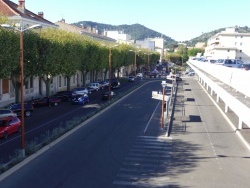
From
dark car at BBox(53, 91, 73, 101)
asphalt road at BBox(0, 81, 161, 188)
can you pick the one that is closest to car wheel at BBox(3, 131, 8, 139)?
asphalt road at BBox(0, 81, 161, 188)

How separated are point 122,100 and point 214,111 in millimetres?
13973

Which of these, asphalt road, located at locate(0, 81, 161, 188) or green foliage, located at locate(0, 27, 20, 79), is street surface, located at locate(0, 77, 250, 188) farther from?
green foliage, located at locate(0, 27, 20, 79)

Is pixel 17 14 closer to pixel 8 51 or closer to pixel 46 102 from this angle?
pixel 46 102

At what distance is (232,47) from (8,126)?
11060cm

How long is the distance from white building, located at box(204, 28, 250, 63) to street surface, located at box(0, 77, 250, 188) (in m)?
88.6

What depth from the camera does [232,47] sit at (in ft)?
415

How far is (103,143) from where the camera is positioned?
26.5 m

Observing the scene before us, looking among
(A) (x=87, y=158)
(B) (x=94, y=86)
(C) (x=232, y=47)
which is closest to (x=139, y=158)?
(A) (x=87, y=158)

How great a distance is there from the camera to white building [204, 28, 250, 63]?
120 m

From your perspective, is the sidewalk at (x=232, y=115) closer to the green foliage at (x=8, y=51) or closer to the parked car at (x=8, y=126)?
the parked car at (x=8, y=126)

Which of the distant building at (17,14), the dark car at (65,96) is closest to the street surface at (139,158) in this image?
the dark car at (65,96)

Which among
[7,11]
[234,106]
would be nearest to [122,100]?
[7,11]

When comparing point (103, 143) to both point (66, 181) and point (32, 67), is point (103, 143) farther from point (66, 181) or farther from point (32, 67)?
point (32, 67)

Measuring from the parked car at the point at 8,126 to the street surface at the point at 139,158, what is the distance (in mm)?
4543
